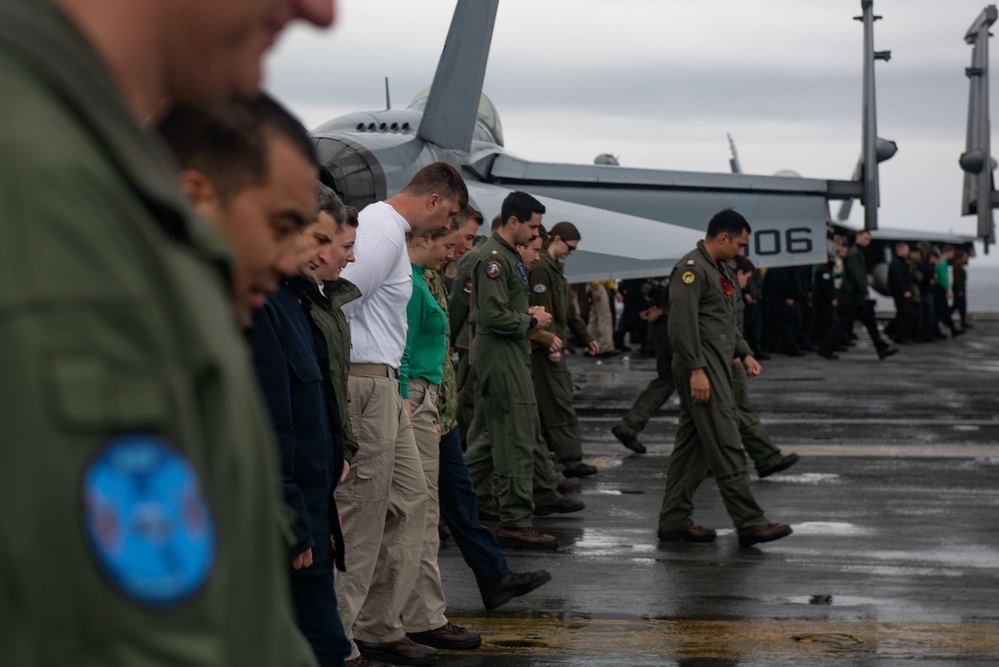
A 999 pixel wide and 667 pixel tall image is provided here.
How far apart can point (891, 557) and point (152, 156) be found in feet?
25.3

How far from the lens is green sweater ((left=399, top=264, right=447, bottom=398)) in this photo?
641cm

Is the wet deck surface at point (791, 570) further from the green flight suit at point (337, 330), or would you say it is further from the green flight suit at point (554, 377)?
the green flight suit at point (337, 330)

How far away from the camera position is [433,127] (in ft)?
60.7

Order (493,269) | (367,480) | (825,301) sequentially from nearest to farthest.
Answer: (367,480)
(493,269)
(825,301)

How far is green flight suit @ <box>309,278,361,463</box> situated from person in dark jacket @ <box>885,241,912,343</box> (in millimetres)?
24479

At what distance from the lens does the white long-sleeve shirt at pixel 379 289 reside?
18.5 ft

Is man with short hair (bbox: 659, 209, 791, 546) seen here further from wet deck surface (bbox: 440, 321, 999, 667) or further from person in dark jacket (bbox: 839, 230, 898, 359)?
person in dark jacket (bbox: 839, 230, 898, 359)

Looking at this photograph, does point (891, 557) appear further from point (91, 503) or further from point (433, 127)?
point (433, 127)

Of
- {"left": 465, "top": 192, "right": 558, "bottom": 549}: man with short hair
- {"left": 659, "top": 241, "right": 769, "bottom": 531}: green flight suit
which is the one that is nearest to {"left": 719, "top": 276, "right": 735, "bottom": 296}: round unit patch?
{"left": 659, "top": 241, "right": 769, "bottom": 531}: green flight suit

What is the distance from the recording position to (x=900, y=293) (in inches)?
1115

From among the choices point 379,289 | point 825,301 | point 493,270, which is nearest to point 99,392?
point 379,289

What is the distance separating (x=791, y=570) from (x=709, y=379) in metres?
1.33

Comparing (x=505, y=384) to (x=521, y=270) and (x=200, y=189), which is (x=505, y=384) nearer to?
(x=521, y=270)

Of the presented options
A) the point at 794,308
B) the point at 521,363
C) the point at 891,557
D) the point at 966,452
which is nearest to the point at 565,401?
the point at 521,363
